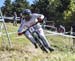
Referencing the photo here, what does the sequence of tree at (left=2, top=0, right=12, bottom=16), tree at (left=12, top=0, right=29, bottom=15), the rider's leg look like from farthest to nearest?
tree at (left=12, top=0, right=29, bottom=15) < tree at (left=2, top=0, right=12, bottom=16) < the rider's leg

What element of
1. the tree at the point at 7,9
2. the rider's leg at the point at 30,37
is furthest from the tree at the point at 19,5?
the rider's leg at the point at 30,37

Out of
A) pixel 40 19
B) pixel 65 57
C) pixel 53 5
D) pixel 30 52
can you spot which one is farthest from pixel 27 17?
pixel 53 5

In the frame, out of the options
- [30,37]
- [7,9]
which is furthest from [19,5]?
[30,37]

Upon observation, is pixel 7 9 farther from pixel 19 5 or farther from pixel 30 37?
pixel 30 37

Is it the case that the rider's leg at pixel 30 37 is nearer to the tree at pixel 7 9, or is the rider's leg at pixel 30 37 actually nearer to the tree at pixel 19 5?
the tree at pixel 7 9

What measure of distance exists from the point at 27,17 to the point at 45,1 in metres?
52.1

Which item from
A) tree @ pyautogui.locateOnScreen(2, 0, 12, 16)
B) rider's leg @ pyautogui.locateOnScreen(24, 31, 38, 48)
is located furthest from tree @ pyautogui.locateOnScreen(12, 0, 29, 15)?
rider's leg @ pyautogui.locateOnScreen(24, 31, 38, 48)

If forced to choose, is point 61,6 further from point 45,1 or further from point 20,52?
point 20,52

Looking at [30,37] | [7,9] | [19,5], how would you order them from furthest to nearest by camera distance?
[19,5] < [7,9] < [30,37]

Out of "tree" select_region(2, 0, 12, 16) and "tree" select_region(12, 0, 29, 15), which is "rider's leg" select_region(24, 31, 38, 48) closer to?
"tree" select_region(2, 0, 12, 16)

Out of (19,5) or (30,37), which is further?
(19,5)

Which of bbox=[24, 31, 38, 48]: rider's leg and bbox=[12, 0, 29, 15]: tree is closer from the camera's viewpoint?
bbox=[24, 31, 38, 48]: rider's leg

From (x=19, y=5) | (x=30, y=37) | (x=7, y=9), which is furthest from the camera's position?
(x=19, y=5)

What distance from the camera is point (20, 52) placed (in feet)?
38.1
